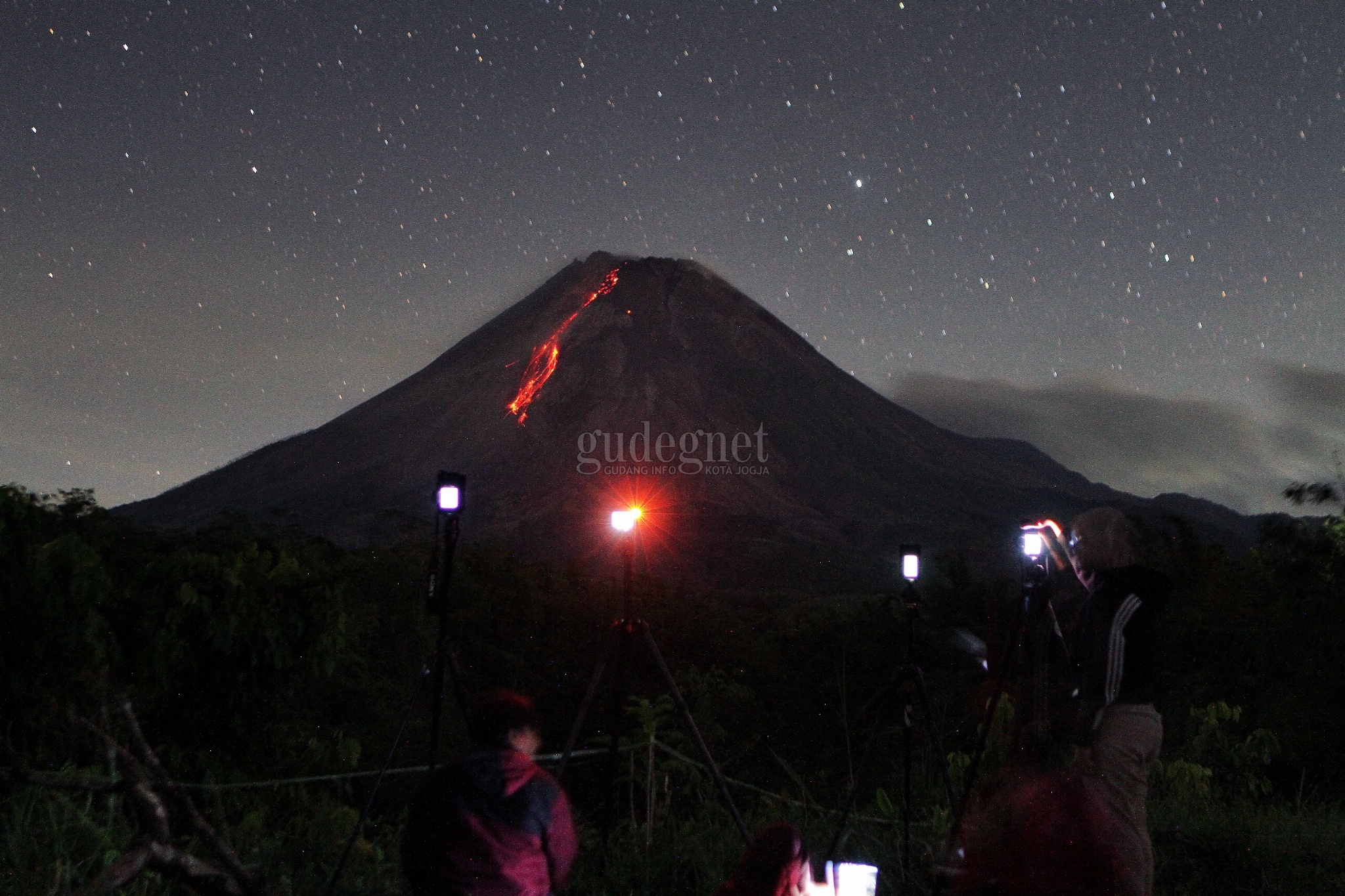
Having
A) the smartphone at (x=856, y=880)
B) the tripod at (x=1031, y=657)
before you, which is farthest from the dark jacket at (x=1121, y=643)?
the smartphone at (x=856, y=880)

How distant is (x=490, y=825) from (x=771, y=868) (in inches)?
28.4

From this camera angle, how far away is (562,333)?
111250mm

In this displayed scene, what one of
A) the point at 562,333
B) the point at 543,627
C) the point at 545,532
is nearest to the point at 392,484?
the point at 545,532

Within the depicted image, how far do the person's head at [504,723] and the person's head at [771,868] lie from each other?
643mm

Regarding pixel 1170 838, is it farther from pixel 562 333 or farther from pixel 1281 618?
pixel 562 333

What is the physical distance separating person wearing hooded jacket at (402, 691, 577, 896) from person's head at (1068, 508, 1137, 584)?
179 cm

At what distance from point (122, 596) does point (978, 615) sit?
1959 cm

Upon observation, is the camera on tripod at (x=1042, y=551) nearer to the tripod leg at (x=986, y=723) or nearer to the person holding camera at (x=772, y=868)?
the tripod leg at (x=986, y=723)

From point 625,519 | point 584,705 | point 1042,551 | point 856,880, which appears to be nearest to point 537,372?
point 625,519

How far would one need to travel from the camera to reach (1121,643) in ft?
9.88

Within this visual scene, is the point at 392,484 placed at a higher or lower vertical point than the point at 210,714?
higher

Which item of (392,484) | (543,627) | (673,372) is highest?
(673,372)

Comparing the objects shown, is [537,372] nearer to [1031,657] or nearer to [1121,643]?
[1031,657]

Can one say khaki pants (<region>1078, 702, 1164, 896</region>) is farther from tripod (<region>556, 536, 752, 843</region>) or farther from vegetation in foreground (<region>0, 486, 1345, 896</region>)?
tripod (<region>556, 536, 752, 843</region>)
